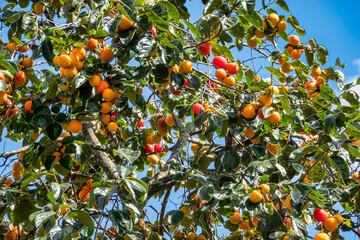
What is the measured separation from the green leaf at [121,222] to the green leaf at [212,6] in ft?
3.22

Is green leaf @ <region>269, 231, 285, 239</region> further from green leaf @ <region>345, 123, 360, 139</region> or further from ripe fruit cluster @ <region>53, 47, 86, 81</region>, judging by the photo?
ripe fruit cluster @ <region>53, 47, 86, 81</region>

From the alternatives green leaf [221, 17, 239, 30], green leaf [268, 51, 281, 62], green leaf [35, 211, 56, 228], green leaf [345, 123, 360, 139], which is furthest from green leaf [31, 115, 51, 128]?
green leaf [345, 123, 360, 139]

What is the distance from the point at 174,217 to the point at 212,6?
1.06 metres

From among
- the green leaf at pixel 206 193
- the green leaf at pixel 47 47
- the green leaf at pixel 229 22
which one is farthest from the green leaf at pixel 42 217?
the green leaf at pixel 229 22

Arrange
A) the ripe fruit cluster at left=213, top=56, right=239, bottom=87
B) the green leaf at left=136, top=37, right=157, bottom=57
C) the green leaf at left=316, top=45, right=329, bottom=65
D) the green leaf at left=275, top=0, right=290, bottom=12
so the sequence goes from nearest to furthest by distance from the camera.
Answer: the green leaf at left=136, top=37, right=157, bottom=57, the ripe fruit cluster at left=213, top=56, right=239, bottom=87, the green leaf at left=275, top=0, right=290, bottom=12, the green leaf at left=316, top=45, right=329, bottom=65

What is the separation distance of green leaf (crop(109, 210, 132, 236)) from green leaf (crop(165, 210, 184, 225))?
44 centimetres

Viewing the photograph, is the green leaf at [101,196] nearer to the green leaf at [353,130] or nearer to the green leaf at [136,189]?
the green leaf at [136,189]

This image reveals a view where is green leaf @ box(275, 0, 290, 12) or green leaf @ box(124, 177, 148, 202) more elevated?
green leaf @ box(275, 0, 290, 12)

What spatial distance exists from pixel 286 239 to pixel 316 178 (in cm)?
37

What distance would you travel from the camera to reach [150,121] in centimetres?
312

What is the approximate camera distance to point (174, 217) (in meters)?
2.20

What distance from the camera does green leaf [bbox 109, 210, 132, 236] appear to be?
1.75 m

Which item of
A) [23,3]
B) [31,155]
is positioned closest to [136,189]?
[31,155]

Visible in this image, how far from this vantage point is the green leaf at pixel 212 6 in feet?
6.36
